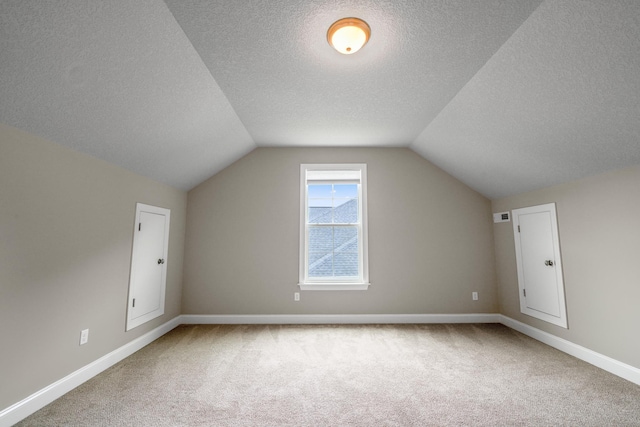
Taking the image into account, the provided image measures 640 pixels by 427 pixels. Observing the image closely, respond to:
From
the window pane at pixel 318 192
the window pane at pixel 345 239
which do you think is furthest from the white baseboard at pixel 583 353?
the window pane at pixel 318 192

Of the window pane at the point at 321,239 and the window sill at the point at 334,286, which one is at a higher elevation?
the window pane at the point at 321,239

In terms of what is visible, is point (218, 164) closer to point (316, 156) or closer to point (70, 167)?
point (316, 156)

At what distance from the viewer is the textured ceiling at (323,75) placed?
5.29 feet

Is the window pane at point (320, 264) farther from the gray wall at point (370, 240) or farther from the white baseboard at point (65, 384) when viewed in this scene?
the white baseboard at point (65, 384)

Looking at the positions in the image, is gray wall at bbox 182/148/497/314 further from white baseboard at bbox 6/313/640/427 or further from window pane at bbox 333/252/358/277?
window pane at bbox 333/252/358/277

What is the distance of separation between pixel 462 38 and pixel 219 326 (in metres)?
4.19

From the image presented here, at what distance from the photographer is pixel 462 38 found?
197 cm

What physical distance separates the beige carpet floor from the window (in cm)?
97

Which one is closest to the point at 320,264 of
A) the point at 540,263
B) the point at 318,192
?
the point at 318,192

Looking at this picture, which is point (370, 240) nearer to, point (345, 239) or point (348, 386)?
point (345, 239)

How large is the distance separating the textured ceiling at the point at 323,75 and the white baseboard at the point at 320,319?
2151 millimetres

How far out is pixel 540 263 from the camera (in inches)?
132

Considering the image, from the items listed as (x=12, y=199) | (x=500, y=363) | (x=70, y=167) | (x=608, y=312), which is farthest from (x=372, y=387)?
(x=70, y=167)

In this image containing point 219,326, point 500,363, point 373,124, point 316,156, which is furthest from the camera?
point 316,156
